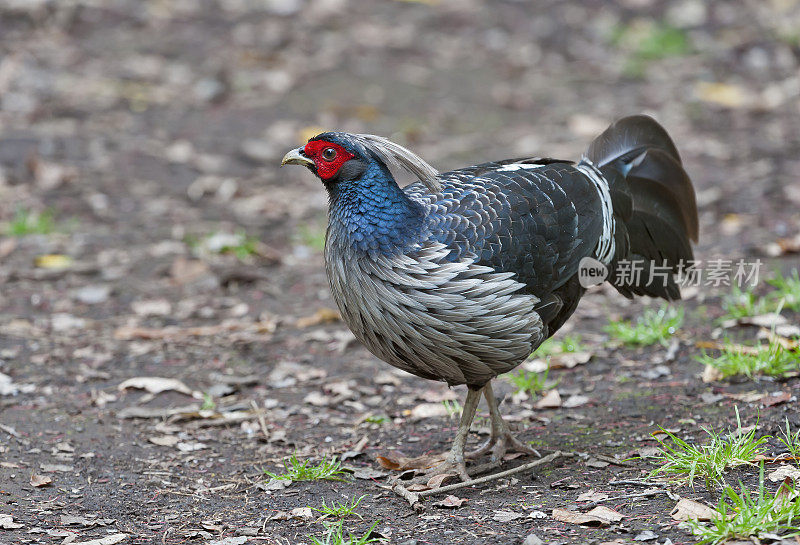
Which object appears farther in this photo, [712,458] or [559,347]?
[559,347]

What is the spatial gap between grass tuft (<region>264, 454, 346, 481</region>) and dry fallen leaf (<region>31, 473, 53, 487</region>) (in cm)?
98

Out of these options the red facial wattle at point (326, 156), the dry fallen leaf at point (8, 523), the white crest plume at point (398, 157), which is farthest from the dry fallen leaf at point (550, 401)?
the dry fallen leaf at point (8, 523)

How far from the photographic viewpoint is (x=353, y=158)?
416 cm

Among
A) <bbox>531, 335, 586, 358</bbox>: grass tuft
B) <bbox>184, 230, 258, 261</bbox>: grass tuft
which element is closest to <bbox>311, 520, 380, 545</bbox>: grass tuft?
<bbox>531, 335, 586, 358</bbox>: grass tuft

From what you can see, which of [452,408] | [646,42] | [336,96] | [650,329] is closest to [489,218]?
[452,408]

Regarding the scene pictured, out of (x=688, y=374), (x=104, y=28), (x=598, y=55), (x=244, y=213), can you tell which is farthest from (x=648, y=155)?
(x=104, y=28)

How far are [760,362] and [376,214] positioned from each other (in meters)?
2.27

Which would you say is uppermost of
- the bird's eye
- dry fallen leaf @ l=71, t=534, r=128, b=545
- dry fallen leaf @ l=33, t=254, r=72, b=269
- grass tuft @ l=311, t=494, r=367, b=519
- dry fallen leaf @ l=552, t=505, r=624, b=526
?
the bird's eye

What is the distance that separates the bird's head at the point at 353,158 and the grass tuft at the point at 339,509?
1413 mm

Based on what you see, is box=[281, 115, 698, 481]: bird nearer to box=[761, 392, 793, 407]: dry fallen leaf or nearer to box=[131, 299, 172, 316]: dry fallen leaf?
box=[761, 392, 793, 407]: dry fallen leaf

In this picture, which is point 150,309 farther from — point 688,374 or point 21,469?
point 688,374

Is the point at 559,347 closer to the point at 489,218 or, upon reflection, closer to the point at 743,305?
the point at 743,305

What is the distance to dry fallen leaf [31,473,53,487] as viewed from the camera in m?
4.24

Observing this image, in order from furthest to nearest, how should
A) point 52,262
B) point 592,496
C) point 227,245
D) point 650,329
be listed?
point 227,245 < point 52,262 < point 650,329 < point 592,496
